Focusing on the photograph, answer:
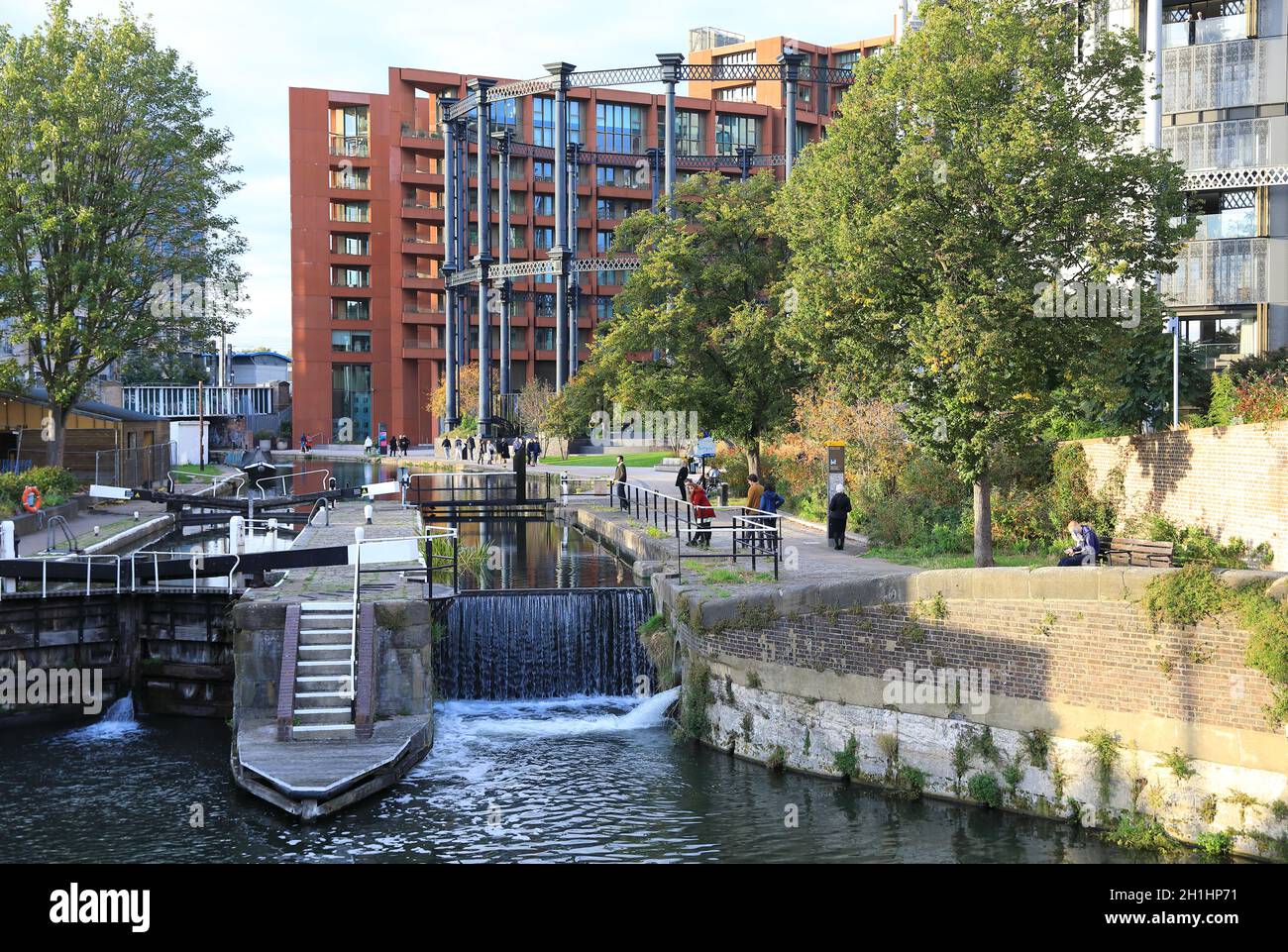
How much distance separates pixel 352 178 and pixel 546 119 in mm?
15941

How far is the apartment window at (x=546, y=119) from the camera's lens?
9969 cm

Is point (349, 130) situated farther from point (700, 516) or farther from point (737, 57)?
point (700, 516)

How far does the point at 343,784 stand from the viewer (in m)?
15.5

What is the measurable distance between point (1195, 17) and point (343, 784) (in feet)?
106

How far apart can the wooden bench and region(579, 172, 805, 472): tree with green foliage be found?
15968 mm

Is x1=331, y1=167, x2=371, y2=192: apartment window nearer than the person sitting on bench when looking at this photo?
No

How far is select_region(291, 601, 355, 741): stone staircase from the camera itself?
17219 millimetres

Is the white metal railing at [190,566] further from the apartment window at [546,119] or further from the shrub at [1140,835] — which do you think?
the apartment window at [546,119]

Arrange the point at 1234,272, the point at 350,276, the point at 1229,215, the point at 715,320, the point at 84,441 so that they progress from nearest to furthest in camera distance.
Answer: the point at 1234,272 < the point at 1229,215 < the point at 715,320 < the point at 84,441 < the point at 350,276

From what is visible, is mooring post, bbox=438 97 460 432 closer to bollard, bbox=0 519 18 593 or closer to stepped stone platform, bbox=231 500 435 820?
bollard, bbox=0 519 18 593

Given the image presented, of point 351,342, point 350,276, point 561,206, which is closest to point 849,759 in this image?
point 561,206

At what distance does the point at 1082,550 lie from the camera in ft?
61.0

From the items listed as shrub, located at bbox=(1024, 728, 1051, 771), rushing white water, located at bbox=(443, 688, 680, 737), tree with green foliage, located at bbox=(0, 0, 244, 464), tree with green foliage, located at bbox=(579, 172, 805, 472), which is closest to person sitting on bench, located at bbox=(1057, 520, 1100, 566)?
shrub, located at bbox=(1024, 728, 1051, 771)
